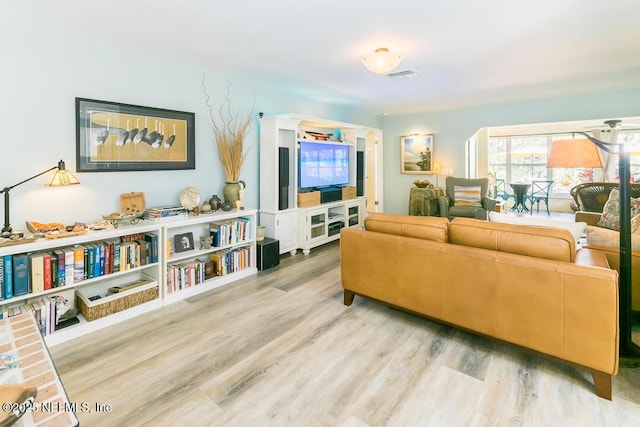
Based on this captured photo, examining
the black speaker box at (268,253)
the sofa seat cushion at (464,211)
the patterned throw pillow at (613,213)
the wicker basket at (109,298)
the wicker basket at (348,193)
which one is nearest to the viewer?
the wicker basket at (109,298)

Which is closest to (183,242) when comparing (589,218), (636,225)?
(636,225)

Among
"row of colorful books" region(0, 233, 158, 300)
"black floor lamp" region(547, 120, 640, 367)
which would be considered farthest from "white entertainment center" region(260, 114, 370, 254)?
"black floor lamp" region(547, 120, 640, 367)

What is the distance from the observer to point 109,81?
2.97 m

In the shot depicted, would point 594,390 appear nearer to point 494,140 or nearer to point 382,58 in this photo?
point 382,58

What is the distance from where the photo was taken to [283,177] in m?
4.34

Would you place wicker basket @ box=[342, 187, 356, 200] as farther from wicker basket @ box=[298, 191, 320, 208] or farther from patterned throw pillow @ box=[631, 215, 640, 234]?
patterned throw pillow @ box=[631, 215, 640, 234]

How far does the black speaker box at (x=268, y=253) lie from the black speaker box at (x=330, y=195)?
125 centimetres

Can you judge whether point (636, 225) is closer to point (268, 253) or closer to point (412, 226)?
point (412, 226)

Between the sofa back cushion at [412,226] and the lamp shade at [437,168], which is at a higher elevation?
the lamp shade at [437,168]

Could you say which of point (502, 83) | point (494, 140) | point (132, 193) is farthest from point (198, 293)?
point (494, 140)

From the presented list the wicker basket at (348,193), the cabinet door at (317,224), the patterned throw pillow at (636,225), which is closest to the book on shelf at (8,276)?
the cabinet door at (317,224)

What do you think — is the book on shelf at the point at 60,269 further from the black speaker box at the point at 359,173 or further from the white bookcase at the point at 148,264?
the black speaker box at the point at 359,173

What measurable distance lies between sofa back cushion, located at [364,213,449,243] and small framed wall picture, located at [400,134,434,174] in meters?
4.34

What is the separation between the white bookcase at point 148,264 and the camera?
2.36m
